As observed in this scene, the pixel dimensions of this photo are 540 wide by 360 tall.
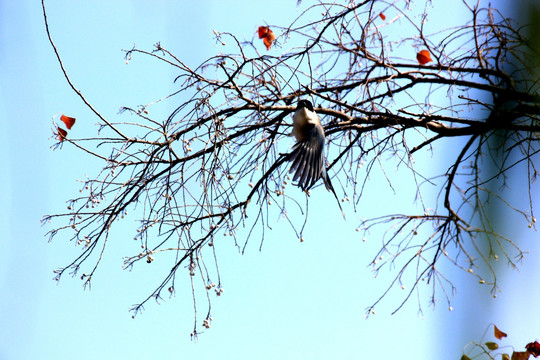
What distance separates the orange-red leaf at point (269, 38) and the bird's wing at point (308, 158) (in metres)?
0.41

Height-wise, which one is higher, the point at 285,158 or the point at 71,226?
the point at 285,158

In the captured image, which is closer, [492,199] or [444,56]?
[492,199]

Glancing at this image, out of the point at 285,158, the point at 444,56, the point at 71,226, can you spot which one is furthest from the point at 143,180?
the point at 444,56

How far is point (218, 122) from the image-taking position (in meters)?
2.31

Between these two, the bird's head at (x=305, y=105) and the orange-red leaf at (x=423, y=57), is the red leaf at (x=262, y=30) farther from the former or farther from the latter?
the orange-red leaf at (x=423, y=57)

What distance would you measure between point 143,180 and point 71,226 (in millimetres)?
326

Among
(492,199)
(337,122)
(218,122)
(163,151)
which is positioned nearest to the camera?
(492,199)

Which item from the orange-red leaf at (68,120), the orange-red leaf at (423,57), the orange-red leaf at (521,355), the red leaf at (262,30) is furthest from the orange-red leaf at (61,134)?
the orange-red leaf at (521,355)

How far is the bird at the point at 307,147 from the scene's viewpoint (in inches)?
95.9

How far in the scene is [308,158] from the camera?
2.46 metres

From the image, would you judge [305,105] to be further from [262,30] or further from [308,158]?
[262,30]

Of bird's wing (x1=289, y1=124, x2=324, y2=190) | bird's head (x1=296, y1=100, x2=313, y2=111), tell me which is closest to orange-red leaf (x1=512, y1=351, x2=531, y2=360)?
bird's wing (x1=289, y1=124, x2=324, y2=190)

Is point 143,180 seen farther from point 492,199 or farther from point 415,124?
point 492,199

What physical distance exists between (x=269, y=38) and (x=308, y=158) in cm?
56
